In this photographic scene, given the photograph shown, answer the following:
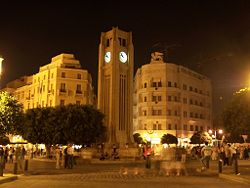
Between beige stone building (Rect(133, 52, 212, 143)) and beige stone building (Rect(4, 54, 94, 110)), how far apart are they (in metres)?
13.0

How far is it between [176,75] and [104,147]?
109 feet

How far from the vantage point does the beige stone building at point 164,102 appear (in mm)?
83125

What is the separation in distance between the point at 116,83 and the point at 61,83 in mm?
18309

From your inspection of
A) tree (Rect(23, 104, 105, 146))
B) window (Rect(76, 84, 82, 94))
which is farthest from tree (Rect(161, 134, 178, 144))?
tree (Rect(23, 104, 105, 146))

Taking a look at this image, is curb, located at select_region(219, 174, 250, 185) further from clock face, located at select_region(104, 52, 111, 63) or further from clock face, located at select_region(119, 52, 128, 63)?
clock face, located at select_region(104, 52, 111, 63)

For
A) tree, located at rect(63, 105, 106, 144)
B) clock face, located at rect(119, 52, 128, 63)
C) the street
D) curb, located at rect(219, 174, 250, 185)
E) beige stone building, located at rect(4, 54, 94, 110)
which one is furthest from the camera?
beige stone building, located at rect(4, 54, 94, 110)

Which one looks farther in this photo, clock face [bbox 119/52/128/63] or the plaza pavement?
clock face [bbox 119/52/128/63]

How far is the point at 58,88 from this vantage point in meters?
77.9

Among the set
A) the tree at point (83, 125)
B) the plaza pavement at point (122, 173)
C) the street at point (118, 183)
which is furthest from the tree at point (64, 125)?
the street at point (118, 183)

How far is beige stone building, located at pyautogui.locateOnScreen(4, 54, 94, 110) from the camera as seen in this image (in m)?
78.1

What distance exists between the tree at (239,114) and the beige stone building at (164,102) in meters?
38.3

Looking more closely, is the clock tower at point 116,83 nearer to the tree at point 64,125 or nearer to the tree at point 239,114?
the tree at point 64,125

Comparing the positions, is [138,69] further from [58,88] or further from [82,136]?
[82,136]

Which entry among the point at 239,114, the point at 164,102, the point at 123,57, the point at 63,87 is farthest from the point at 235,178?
the point at 164,102
